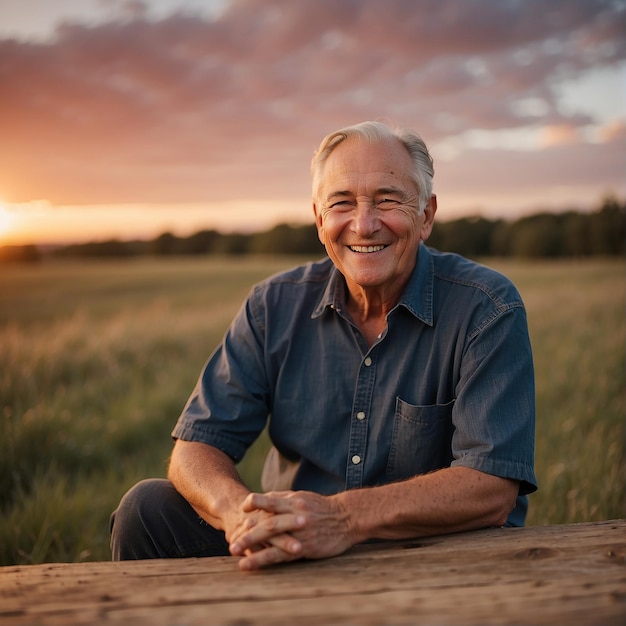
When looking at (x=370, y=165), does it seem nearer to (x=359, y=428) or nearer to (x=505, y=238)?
(x=359, y=428)

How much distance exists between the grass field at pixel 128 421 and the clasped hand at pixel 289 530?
61.8 inches

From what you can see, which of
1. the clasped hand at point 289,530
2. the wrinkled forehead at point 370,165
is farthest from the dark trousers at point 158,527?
the wrinkled forehead at point 370,165

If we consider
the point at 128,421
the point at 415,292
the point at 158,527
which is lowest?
the point at 128,421

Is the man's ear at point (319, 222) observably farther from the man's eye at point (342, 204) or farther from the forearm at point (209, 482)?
the forearm at point (209, 482)

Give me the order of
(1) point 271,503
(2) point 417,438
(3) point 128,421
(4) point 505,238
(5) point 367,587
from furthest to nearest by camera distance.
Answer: (4) point 505,238
(3) point 128,421
(2) point 417,438
(1) point 271,503
(5) point 367,587

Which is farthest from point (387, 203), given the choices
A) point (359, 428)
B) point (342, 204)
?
point (359, 428)

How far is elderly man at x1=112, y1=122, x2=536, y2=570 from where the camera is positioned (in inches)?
84.4

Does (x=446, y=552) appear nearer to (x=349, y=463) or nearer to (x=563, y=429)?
(x=349, y=463)

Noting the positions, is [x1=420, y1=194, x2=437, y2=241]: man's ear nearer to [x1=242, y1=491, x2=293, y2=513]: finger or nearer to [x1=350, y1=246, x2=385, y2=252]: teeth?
[x1=350, y1=246, x2=385, y2=252]: teeth

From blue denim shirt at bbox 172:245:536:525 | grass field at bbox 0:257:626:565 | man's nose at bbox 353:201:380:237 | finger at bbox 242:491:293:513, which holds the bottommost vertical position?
grass field at bbox 0:257:626:565

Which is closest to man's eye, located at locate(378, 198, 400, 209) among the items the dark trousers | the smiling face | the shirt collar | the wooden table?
the smiling face

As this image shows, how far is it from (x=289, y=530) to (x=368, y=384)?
79cm

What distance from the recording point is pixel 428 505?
199 centimetres

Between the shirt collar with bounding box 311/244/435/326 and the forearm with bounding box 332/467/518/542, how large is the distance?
2.12 ft
